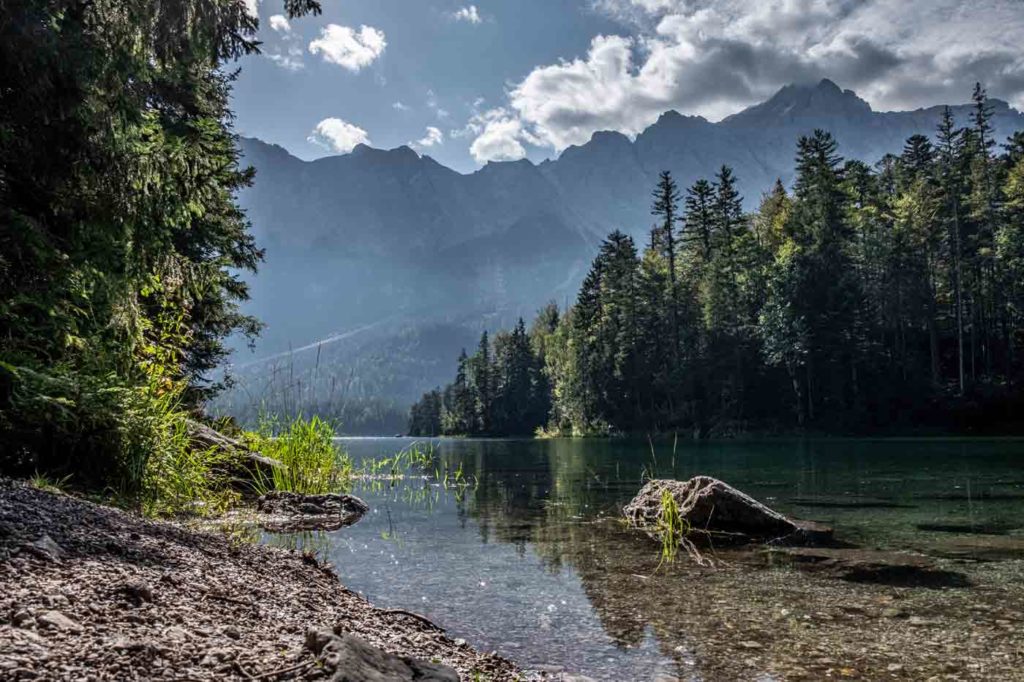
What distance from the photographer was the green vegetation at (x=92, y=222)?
6.77m

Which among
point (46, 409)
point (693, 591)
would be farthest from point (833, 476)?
point (46, 409)

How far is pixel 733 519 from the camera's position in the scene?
10.8m

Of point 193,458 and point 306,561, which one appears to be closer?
point 306,561

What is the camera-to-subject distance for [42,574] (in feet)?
12.5

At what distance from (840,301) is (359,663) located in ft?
216

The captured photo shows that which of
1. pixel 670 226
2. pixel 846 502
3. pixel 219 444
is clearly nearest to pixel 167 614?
pixel 219 444

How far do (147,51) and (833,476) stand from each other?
70.6ft

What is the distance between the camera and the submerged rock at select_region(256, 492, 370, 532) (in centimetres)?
1041

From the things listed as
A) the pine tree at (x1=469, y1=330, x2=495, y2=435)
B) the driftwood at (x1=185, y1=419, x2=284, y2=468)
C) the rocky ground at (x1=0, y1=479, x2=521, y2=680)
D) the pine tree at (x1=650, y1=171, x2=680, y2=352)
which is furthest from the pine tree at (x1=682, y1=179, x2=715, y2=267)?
the rocky ground at (x1=0, y1=479, x2=521, y2=680)

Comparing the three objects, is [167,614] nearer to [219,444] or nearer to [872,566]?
[872,566]

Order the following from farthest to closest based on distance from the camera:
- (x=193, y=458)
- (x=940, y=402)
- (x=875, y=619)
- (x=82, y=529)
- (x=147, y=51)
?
1. (x=940, y=402)
2. (x=193, y=458)
3. (x=147, y=51)
4. (x=875, y=619)
5. (x=82, y=529)

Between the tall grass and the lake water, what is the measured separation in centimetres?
152

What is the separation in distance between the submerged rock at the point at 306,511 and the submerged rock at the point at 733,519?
5.27 meters

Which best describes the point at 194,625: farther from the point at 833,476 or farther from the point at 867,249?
the point at 867,249
